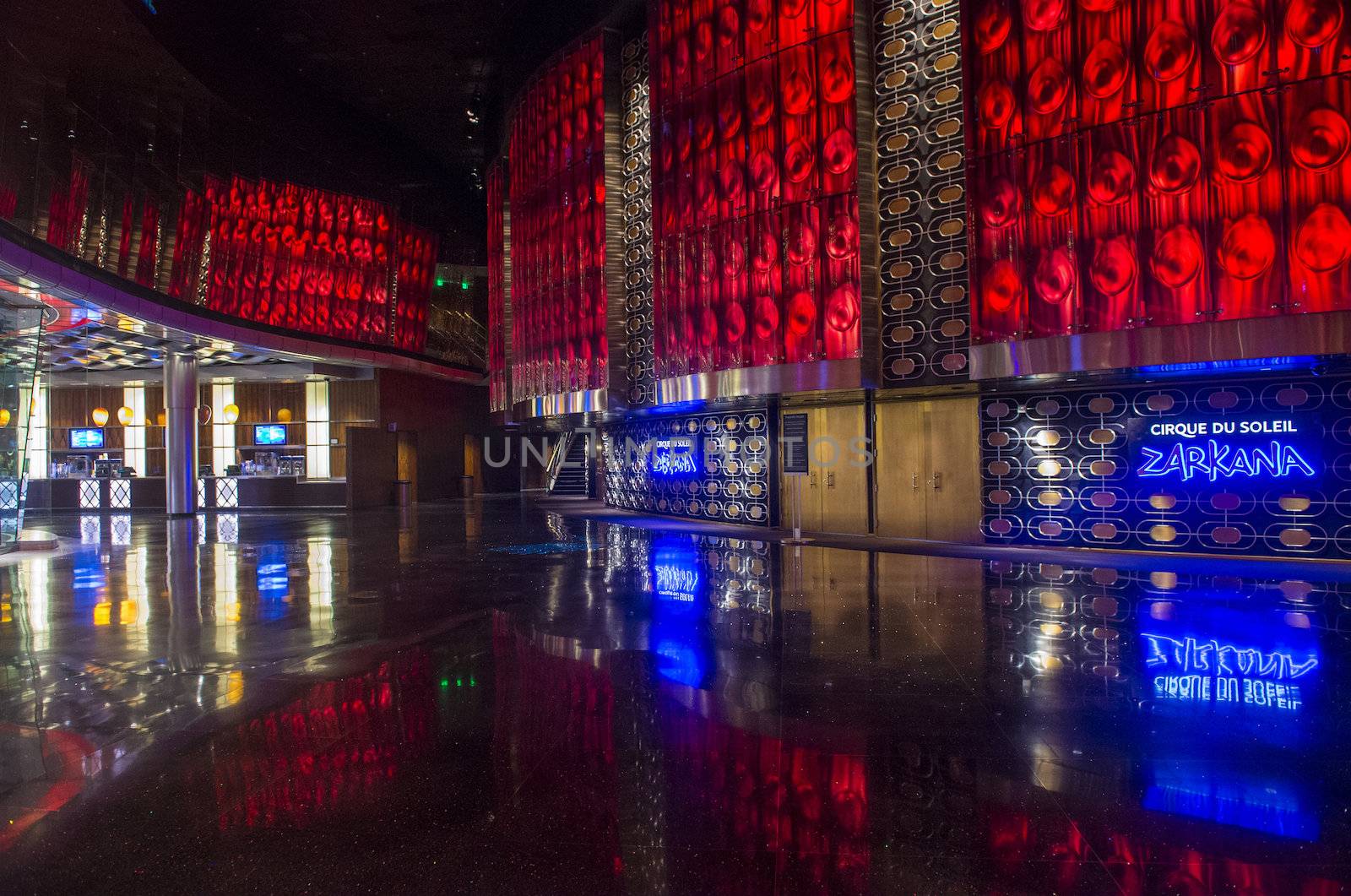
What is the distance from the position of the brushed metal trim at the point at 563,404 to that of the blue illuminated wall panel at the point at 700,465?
170 cm

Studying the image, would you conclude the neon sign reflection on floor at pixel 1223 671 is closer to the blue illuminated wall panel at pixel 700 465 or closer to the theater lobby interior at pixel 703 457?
the theater lobby interior at pixel 703 457

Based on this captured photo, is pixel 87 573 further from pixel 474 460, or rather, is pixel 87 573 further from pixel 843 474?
pixel 474 460

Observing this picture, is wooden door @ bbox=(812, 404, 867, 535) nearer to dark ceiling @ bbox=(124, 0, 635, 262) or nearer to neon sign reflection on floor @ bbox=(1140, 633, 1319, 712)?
neon sign reflection on floor @ bbox=(1140, 633, 1319, 712)

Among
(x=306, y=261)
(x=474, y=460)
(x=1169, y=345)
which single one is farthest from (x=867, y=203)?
(x=474, y=460)

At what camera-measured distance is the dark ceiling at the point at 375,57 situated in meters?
16.4

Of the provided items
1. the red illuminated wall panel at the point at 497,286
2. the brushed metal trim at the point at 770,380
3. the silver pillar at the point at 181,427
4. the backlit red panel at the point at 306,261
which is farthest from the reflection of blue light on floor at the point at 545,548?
the silver pillar at the point at 181,427

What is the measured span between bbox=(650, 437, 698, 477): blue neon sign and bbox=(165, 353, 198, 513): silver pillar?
12.3 meters

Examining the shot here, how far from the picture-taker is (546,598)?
25.1 ft

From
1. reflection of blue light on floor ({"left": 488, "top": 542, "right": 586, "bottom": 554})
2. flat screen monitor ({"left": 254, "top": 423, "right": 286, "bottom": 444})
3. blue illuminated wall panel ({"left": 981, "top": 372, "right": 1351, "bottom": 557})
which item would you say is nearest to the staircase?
flat screen monitor ({"left": 254, "top": 423, "right": 286, "bottom": 444})

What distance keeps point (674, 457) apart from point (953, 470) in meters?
6.30

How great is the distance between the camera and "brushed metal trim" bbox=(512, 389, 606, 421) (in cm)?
1606

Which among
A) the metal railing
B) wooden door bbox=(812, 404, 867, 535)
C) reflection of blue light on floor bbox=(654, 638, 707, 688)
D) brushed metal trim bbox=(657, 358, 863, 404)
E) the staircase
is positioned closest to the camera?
reflection of blue light on floor bbox=(654, 638, 707, 688)

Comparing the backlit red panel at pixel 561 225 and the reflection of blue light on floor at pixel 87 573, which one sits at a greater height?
the backlit red panel at pixel 561 225

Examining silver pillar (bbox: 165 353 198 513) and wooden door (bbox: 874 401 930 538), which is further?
silver pillar (bbox: 165 353 198 513)
